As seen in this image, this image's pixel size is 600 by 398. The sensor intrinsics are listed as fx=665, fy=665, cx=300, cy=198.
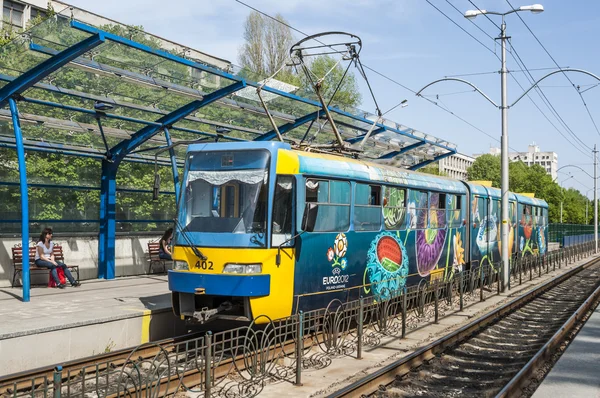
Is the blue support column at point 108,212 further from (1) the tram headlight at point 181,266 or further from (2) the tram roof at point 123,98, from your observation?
(1) the tram headlight at point 181,266

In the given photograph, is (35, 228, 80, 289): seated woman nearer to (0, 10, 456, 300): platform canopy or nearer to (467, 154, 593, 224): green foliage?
(0, 10, 456, 300): platform canopy

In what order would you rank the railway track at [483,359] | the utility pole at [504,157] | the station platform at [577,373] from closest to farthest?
the station platform at [577,373]
the railway track at [483,359]
the utility pole at [504,157]

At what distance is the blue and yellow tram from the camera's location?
1015 centimetres

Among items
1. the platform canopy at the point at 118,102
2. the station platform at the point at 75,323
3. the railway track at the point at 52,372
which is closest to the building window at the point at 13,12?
the platform canopy at the point at 118,102

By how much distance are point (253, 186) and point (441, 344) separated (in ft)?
13.9

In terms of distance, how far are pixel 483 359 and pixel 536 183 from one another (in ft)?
241

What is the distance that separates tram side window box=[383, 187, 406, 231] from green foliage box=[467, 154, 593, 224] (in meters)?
66.4

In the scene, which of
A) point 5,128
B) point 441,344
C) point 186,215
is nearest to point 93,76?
point 5,128

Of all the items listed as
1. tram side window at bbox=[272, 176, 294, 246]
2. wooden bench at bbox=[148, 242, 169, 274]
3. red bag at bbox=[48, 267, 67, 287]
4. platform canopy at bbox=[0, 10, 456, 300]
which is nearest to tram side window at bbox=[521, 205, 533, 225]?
platform canopy at bbox=[0, 10, 456, 300]

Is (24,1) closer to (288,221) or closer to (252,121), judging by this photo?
(252,121)

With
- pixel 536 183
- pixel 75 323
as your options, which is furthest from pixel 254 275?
pixel 536 183

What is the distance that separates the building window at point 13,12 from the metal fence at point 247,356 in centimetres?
3903

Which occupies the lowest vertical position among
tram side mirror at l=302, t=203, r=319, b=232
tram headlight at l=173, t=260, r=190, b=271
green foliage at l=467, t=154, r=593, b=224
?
tram headlight at l=173, t=260, r=190, b=271

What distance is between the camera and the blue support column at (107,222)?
1769 cm
